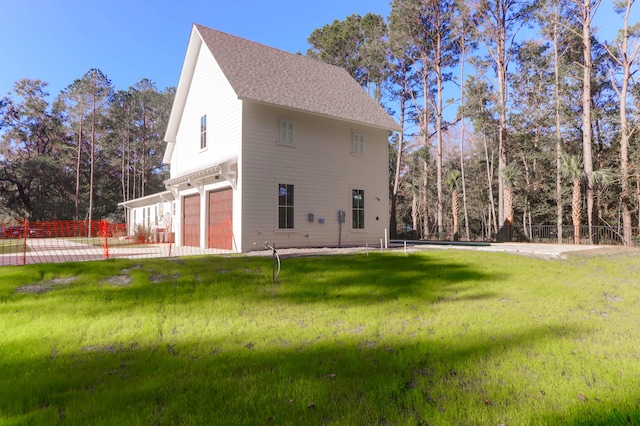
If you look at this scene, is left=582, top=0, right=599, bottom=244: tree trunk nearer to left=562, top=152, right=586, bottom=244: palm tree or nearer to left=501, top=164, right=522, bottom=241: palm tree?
left=562, top=152, right=586, bottom=244: palm tree

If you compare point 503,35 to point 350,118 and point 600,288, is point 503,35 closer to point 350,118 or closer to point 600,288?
point 350,118

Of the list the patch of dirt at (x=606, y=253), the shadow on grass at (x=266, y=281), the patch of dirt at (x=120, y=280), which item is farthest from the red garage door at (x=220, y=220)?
the patch of dirt at (x=606, y=253)

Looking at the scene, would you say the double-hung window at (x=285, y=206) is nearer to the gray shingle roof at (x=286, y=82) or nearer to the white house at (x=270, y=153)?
the white house at (x=270, y=153)

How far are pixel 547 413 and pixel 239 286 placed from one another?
5.98 metres

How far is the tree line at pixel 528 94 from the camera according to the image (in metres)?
21.2

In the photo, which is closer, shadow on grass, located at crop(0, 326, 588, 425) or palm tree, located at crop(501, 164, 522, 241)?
shadow on grass, located at crop(0, 326, 588, 425)

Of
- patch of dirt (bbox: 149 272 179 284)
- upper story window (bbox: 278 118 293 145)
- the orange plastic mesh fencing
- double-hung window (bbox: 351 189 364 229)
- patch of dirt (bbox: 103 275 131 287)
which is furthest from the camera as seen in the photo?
double-hung window (bbox: 351 189 364 229)

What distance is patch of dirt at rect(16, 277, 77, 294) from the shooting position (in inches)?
275

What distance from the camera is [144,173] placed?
45062 millimetres

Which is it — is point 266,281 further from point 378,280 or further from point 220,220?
point 220,220

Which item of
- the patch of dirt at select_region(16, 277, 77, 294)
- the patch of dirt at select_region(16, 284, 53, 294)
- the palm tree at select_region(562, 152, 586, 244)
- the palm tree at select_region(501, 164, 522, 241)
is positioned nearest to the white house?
the patch of dirt at select_region(16, 277, 77, 294)

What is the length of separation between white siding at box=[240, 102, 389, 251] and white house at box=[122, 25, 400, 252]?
43 millimetres

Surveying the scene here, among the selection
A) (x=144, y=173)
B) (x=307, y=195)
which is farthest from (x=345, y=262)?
(x=144, y=173)

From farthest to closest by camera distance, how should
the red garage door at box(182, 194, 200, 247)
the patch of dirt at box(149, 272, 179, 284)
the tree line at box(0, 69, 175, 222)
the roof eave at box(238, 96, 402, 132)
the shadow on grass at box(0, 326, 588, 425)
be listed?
1. the tree line at box(0, 69, 175, 222)
2. the red garage door at box(182, 194, 200, 247)
3. the roof eave at box(238, 96, 402, 132)
4. the patch of dirt at box(149, 272, 179, 284)
5. the shadow on grass at box(0, 326, 588, 425)
